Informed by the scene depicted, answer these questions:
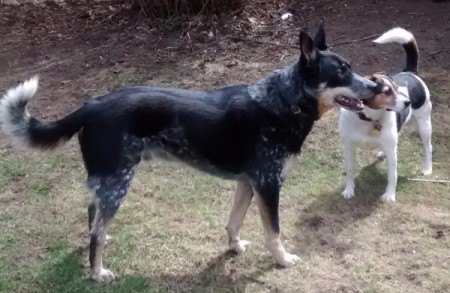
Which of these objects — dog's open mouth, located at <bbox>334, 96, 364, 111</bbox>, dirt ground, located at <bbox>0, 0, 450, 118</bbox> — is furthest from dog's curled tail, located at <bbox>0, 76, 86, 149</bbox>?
dirt ground, located at <bbox>0, 0, 450, 118</bbox>

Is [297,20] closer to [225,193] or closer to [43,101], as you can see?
[43,101]

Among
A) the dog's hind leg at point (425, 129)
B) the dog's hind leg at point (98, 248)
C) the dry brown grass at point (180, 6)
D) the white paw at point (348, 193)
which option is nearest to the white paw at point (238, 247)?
the dog's hind leg at point (98, 248)

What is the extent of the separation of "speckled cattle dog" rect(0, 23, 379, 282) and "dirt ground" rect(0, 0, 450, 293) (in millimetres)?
616

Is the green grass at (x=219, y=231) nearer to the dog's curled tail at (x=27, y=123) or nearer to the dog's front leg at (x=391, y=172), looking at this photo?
the dog's front leg at (x=391, y=172)

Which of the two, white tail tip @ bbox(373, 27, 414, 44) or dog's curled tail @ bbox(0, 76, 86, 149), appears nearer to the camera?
dog's curled tail @ bbox(0, 76, 86, 149)

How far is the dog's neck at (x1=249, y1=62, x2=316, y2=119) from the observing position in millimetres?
3994

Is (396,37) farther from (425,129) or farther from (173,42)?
(173,42)

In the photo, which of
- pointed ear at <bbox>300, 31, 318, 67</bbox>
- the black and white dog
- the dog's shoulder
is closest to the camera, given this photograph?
pointed ear at <bbox>300, 31, 318, 67</bbox>

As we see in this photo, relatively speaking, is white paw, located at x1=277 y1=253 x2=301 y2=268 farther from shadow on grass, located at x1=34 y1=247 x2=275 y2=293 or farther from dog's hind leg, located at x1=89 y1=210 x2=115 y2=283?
dog's hind leg, located at x1=89 y1=210 x2=115 y2=283

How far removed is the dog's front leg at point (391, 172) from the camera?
5006mm

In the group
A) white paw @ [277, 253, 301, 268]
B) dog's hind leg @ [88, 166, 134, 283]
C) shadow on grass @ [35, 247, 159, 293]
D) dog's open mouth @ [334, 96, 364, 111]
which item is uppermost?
dog's open mouth @ [334, 96, 364, 111]

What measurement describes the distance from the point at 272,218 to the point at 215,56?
369 cm

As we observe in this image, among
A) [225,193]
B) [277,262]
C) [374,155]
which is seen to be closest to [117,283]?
[277,262]

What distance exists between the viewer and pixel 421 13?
8281mm
